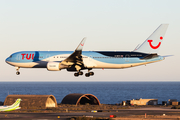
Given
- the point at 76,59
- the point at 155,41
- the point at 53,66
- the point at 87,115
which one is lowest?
the point at 87,115

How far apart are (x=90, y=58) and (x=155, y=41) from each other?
1481 cm

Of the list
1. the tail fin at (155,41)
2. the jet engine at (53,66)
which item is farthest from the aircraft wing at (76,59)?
the tail fin at (155,41)

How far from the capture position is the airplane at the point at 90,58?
2440 inches

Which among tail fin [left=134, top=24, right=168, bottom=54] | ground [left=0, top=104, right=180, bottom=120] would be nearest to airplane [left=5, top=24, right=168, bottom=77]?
tail fin [left=134, top=24, right=168, bottom=54]

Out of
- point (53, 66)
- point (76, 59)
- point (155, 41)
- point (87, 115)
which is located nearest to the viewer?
point (76, 59)

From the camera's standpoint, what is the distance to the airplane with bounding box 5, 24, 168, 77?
61969mm

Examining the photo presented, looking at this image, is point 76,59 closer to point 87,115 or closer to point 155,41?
point 87,115

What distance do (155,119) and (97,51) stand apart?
19.4 meters

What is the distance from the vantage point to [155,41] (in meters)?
66.2

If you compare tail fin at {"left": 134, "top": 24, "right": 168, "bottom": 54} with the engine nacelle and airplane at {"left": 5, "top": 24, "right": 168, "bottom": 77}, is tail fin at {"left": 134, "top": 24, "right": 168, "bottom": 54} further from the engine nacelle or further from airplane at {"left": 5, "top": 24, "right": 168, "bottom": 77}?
the engine nacelle

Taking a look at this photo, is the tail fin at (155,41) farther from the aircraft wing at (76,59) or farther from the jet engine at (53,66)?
the jet engine at (53,66)

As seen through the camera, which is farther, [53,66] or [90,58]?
[90,58]

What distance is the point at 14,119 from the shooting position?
53.8m

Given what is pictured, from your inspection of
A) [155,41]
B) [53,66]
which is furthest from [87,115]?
[155,41]
